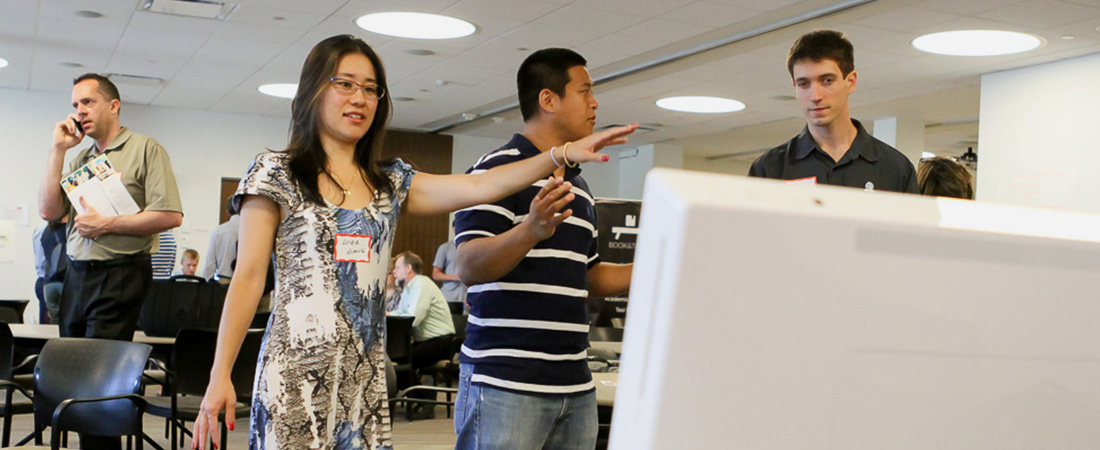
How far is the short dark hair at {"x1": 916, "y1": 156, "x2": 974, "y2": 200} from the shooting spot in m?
3.26

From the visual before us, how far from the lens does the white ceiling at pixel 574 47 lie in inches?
276

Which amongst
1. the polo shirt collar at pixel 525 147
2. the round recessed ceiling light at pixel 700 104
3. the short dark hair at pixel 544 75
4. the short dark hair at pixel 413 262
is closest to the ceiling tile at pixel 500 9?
the short dark hair at pixel 413 262

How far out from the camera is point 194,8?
761 centimetres

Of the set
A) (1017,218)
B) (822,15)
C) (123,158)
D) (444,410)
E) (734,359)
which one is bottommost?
(444,410)

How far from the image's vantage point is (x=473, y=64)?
9445 millimetres

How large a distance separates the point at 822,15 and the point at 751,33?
30.5 inches

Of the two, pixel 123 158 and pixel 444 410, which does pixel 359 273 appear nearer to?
pixel 123 158

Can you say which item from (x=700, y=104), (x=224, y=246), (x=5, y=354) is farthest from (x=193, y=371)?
(x=700, y=104)

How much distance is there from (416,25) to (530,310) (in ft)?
20.5

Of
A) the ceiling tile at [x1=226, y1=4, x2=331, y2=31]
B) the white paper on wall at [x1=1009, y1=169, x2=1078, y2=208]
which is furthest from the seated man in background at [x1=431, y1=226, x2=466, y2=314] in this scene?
the white paper on wall at [x1=1009, y1=169, x2=1078, y2=208]

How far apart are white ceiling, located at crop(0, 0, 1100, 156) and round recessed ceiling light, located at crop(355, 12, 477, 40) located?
158 mm

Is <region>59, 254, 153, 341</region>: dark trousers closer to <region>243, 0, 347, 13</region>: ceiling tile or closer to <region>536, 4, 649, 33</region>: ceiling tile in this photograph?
<region>243, 0, 347, 13</region>: ceiling tile

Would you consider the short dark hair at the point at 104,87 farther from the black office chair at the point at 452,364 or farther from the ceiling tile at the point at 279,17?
the black office chair at the point at 452,364

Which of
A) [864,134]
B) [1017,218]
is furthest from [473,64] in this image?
[1017,218]
